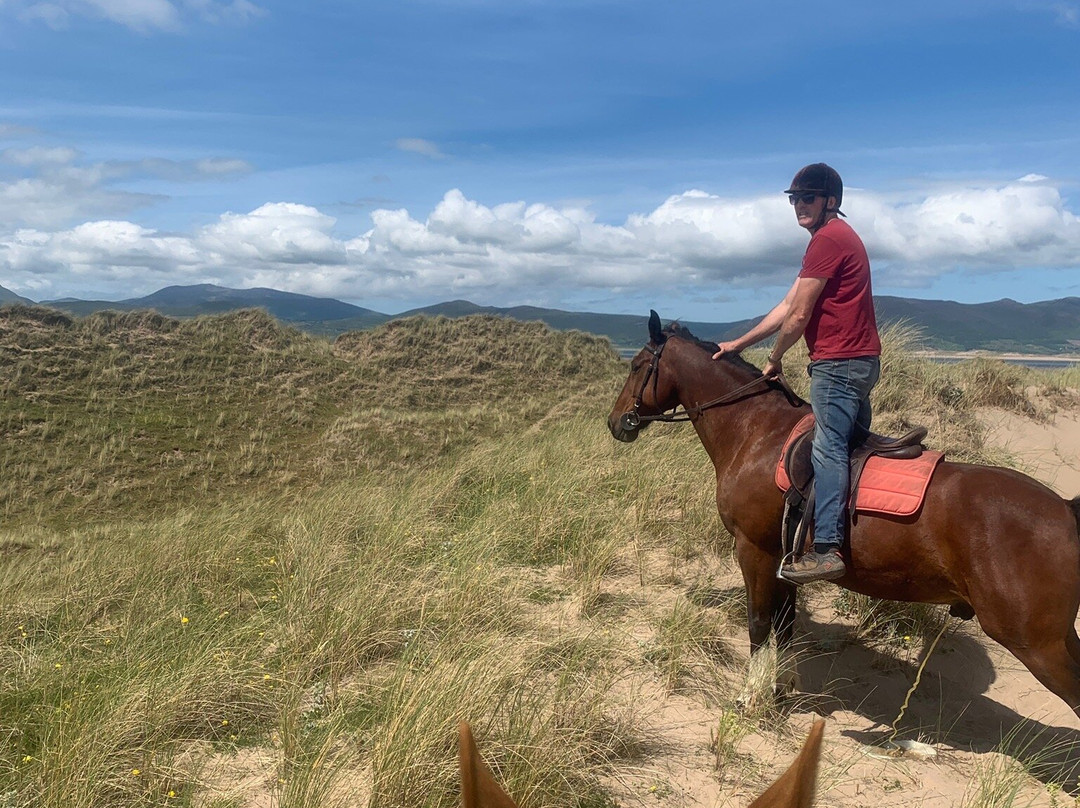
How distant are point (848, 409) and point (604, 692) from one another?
2074 millimetres

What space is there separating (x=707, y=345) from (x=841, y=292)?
112cm

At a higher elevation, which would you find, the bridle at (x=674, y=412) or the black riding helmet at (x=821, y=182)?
the black riding helmet at (x=821, y=182)

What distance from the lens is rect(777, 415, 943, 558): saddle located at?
376 cm

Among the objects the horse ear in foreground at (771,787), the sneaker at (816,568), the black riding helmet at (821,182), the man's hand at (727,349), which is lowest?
the sneaker at (816,568)

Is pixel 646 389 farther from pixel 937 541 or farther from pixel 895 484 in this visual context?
pixel 937 541

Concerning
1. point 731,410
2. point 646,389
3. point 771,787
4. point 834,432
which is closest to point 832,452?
point 834,432

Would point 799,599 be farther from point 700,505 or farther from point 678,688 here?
point 678,688

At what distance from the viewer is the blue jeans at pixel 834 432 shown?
3.76 meters

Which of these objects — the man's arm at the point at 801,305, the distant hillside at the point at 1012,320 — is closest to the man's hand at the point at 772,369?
the man's arm at the point at 801,305

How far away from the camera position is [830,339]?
13.4 feet

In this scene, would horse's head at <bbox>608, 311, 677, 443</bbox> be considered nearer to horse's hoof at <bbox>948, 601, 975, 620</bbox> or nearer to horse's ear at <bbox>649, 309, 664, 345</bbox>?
horse's ear at <bbox>649, 309, 664, 345</bbox>

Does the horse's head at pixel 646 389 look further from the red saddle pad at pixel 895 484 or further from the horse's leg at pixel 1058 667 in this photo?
the horse's leg at pixel 1058 667

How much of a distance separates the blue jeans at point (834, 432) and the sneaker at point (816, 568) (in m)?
0.05

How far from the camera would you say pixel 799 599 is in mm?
5922
